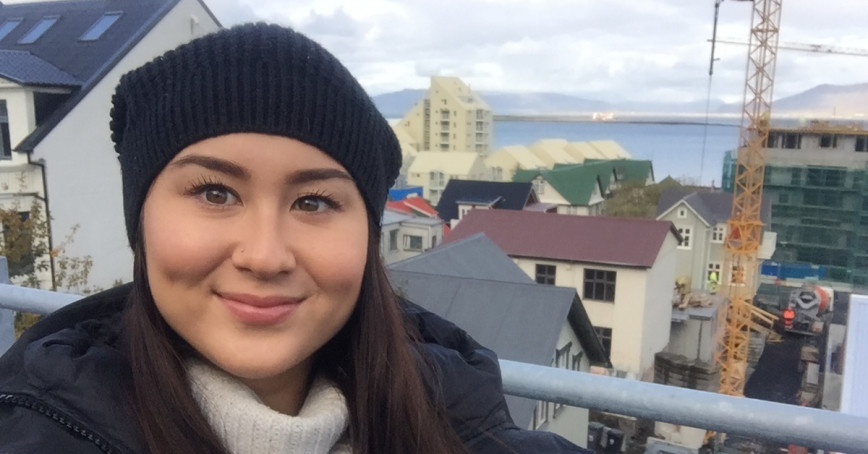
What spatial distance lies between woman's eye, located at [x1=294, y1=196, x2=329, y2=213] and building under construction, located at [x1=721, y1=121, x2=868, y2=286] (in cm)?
655

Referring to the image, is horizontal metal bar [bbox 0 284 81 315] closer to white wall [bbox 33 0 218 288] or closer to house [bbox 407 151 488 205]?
white wall [bbox 33 0 218 288]

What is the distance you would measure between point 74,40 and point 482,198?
22.7 ft

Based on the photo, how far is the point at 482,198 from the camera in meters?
10.0

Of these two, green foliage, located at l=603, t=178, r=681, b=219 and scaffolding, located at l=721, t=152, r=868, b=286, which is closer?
scaffolding, located at l=721, t=152, r=868, b=286

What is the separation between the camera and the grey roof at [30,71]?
125 inches

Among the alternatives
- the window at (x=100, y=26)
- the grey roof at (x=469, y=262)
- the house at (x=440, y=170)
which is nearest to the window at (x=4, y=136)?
the window at (x=100, y=26)

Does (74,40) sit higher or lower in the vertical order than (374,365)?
higher

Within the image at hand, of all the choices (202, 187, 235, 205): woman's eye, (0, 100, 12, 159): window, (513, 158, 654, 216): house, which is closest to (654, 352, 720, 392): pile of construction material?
(513, 158, 654, 216): house

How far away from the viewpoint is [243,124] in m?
0.49

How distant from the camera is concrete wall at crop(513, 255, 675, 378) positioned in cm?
659

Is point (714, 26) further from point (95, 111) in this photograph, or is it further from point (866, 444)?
point (866, 444)

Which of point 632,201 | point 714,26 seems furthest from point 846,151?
point 632,201

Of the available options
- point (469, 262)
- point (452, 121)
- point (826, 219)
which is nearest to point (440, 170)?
point (452, 121)

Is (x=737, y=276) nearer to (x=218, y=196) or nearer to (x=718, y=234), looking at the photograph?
(x=718, y=234)
